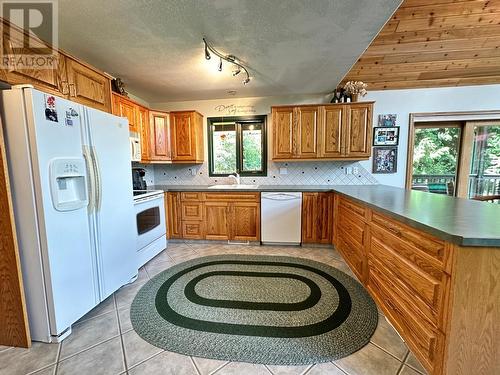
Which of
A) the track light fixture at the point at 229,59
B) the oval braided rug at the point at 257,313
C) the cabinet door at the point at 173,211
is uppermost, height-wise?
the track light fixture at the point at 229,59

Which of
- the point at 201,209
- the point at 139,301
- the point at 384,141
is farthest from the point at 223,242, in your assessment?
the point at 384,141

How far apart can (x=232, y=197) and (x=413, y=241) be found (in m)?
2.37

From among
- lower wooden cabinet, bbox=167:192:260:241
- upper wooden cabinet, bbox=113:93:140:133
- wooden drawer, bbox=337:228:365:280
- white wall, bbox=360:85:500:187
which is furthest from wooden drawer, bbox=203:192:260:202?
white wall, bbox=360:85:500:187

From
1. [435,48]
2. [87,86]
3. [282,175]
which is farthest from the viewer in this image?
[282,175]

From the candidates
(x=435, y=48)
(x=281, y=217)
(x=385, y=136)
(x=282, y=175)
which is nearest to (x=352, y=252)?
(x=281, y=217)

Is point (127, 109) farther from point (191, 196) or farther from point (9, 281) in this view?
point (9, 281)

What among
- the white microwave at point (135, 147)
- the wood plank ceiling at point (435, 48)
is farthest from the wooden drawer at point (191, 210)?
the wood plank ceiling at point (435, 48)

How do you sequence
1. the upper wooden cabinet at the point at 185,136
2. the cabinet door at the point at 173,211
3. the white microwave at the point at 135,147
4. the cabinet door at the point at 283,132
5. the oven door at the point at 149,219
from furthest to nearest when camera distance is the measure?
1. the upper wooden cabinet at the point at 185,136
2. the cabinet door at the point at 173,211
3. the cabinet door at the point at 283,132
4. the white microwave at the point at 135,147
5. the oven door at the point at 149,219

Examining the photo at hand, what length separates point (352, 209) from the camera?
2441mm

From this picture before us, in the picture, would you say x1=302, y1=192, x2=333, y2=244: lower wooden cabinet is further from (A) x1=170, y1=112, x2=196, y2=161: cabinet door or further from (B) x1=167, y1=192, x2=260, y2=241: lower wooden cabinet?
(A) x1=170, y1=112, x2=196, y2=161: cabinet door

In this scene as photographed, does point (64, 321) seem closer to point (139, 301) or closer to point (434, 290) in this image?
point (139, 301)

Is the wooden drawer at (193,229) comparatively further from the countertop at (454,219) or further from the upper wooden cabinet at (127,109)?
the countertop at (454,219)

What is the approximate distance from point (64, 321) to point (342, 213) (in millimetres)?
2918

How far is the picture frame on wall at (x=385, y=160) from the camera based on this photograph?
3449 millimetres
